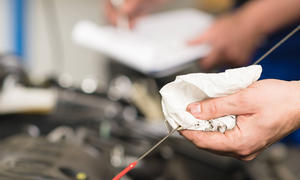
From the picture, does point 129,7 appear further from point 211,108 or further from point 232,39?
point 211,108

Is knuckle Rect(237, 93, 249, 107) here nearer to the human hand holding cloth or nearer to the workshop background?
the human hand holding cloth

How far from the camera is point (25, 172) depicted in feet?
1.31

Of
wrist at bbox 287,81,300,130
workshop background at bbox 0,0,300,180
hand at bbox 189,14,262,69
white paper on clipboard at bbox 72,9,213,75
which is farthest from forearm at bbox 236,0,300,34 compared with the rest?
wrist at bbox 287,81,300,130

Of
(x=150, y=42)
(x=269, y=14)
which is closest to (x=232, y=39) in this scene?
(x=269, y=14)

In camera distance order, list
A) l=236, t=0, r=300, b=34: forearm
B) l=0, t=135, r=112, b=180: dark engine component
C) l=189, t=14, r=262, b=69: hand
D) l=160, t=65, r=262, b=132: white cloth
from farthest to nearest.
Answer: l=189, t=14, r=262, b=69: hand < l=236, t=0, r=300, b=34: forearm < l=0, t=135, r=112, b=180: dark engine component < l=160, t=65, r=262, b=132: white cloth

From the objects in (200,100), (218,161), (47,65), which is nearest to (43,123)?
(218,161)

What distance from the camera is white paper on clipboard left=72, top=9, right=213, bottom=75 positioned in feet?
2.38

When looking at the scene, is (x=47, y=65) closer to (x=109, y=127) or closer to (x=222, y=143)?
(x=109, y=127)

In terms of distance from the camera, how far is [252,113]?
31 centimetres

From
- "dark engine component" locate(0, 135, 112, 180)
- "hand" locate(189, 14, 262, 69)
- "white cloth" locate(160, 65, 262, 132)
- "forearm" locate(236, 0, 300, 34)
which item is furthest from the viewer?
"hand" locate(189, 14, 262, 69)

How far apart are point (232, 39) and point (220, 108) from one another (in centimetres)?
64

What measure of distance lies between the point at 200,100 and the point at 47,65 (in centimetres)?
122

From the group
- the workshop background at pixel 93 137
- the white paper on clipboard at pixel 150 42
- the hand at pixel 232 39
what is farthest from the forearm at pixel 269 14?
the workshop background at pixel 93 137

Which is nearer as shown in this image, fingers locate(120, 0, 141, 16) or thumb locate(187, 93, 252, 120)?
thumb locate(187, 93, 252, 120)
